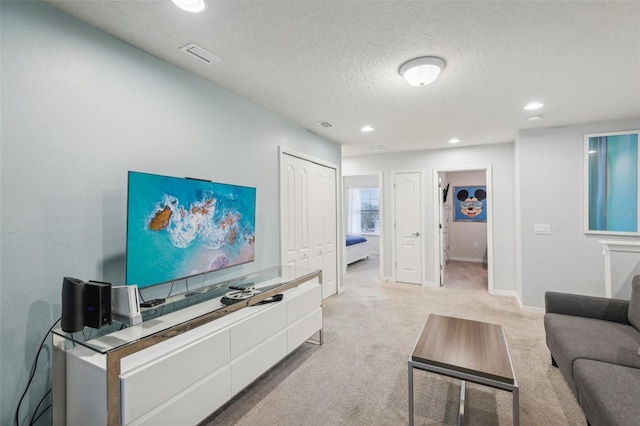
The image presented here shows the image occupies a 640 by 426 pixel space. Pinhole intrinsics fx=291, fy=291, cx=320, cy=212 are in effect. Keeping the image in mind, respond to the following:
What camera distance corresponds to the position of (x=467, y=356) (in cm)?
184

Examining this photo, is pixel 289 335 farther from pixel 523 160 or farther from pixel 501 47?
pixel 523 160

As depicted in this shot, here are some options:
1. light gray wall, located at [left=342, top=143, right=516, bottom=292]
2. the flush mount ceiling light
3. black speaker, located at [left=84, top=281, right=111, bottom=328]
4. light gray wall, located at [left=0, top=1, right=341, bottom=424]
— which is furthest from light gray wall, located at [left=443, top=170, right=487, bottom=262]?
black speaker, located at [left=84, top=281, right=111, bottom=328]

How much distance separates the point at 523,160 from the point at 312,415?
4.09 meters

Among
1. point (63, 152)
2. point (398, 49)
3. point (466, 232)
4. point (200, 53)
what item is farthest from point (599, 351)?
point (466, 232)

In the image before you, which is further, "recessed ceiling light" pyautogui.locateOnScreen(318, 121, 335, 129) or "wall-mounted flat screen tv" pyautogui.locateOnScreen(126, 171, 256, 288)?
"recessed ceiling light" pyautogui.locateOnScreen(318, 121, 335, 129)

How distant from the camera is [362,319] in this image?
364 centimetres

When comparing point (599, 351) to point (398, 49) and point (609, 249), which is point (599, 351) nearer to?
point (609, 249)

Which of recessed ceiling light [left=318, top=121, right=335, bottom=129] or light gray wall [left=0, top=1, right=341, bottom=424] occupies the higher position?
recessed ceiling light [left=318, top=121, right=335, bottom=129]

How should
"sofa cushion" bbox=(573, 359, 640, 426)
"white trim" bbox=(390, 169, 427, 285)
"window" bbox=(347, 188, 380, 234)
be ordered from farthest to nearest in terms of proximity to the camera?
"window" bbox=(347, 188, 380, 234)
"white trim" bbox=(390, 169, 427, 285)
"sofa cushion" bbox=(573, 359, 640, 426)

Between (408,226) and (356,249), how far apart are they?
2.07 m

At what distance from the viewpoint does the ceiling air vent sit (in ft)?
6.50

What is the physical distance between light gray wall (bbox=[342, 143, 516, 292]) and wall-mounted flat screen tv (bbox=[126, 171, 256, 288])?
358 centimetres

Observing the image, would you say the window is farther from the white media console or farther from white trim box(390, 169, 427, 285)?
the white media console

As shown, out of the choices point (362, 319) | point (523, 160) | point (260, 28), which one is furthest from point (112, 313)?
point (523, 160)
